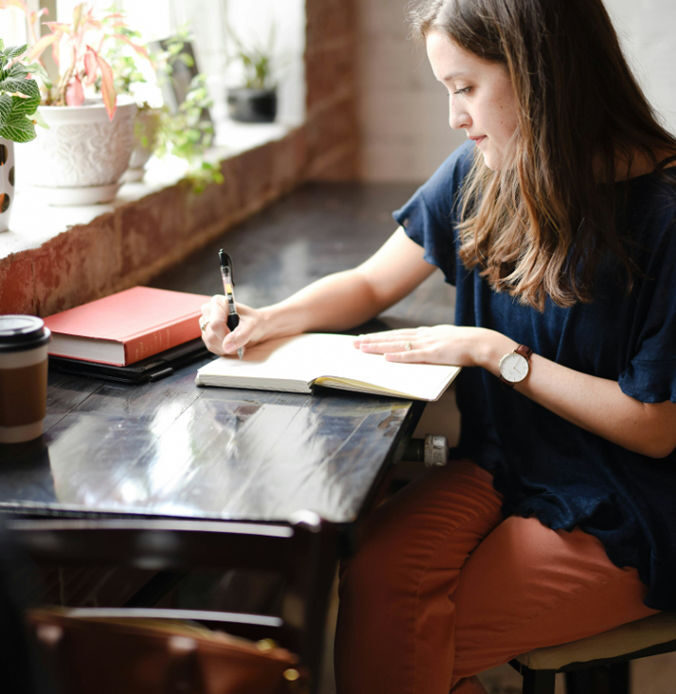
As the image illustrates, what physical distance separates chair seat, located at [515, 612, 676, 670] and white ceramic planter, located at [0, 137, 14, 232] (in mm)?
1102

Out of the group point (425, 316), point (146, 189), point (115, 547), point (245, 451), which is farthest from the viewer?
point (146, 189)

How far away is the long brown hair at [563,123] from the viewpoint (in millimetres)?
1229

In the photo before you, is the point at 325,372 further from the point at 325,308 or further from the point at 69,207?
the point at 69,207

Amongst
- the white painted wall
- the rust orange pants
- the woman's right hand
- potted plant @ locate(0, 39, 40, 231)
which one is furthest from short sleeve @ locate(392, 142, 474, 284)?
the white painted wall

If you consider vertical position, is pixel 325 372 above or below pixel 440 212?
below

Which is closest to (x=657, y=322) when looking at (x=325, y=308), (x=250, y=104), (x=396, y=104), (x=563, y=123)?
(x=563, y=123)

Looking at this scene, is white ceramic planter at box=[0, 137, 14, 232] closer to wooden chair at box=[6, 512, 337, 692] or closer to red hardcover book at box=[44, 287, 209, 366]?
red hardcover book at box=[44, 287, 209, 366]

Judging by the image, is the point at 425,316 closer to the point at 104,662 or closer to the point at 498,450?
the point at 498,450

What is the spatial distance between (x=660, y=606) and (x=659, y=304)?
43cm

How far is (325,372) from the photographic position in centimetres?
129

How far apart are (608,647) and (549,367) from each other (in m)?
0.41

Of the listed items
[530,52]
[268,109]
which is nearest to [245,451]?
[530,52]

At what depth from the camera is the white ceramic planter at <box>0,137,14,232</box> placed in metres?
1.45

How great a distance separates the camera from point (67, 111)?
1609mm
